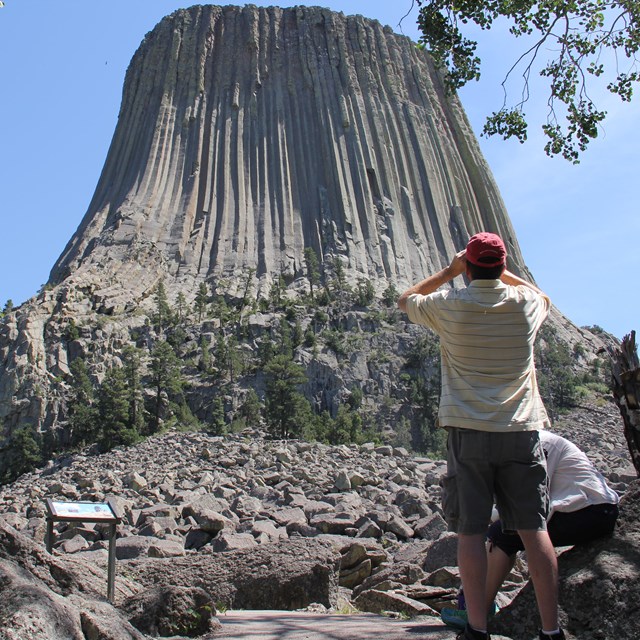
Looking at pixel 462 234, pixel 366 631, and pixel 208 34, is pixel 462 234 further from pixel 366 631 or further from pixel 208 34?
pixel 366 631

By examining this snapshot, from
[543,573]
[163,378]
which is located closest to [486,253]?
[543,573]

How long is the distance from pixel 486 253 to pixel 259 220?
5134cm

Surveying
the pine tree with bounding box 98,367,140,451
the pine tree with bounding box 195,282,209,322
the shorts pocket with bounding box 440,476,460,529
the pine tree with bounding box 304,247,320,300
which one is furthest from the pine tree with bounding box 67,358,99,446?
the shorts pocket with bounding box 440,476,460,529

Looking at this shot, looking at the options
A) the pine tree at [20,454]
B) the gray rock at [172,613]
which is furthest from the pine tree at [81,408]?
the gray rock at [172,613]

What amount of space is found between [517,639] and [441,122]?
206ft

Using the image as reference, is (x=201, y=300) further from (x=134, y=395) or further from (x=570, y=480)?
(x=570, y=480)

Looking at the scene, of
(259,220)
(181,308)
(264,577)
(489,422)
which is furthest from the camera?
(259,220)

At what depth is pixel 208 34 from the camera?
61.2 m

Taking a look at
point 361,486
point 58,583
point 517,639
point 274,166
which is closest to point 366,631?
point 517,639

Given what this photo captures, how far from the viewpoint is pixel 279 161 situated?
57031 mm

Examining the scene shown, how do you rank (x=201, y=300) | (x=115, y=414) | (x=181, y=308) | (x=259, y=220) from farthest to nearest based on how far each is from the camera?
(x=259, y=220) → (x=201, y=300) → (x=181, y=308) → (x=115, y=414)

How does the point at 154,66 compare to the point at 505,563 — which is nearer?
the point at 505,563

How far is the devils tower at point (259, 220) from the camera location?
4116 centimetres

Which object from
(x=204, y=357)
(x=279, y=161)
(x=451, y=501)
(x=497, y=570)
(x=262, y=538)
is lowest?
(x=262, y=538)
